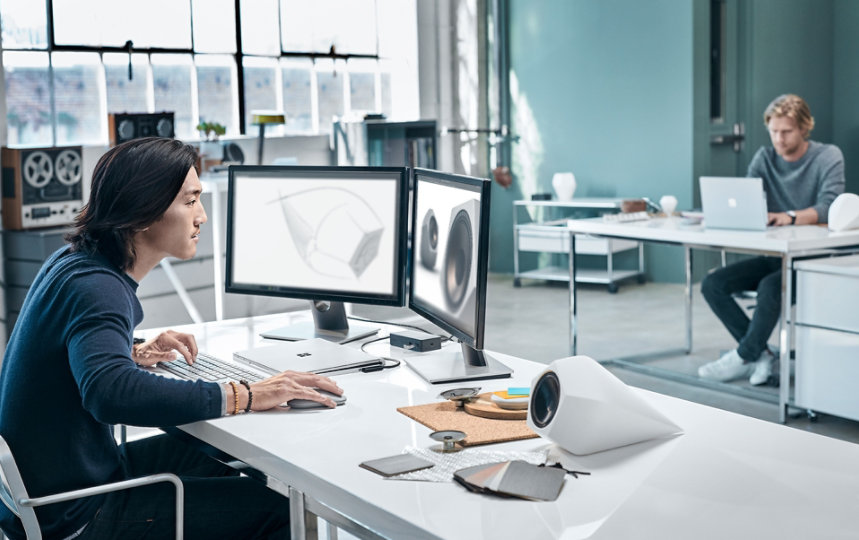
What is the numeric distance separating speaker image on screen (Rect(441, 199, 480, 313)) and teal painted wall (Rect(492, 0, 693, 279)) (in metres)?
5.51

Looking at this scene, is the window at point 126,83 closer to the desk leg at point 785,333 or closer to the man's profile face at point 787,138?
the man's profile face at point 787,138

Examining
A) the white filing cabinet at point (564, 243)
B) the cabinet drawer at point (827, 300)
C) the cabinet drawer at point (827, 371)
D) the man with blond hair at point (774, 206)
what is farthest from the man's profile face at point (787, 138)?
the white filing cabinet at point (564, 243)

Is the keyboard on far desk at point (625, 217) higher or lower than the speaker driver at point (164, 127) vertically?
lower

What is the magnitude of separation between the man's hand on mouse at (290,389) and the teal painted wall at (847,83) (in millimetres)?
7375

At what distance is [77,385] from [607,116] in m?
6.54

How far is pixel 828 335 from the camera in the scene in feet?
12.3

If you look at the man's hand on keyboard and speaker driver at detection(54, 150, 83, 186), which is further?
speaker driver at detection(54, 150, 83, 186)

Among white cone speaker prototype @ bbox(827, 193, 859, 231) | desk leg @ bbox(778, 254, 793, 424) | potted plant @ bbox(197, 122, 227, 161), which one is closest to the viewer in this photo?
desk leg @ bbox(778, 254, 793, 424)

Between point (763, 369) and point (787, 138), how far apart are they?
3.61 ft

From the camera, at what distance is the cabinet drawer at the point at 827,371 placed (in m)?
3.70

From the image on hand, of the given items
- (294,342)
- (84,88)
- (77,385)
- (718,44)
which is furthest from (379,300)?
(718,44)

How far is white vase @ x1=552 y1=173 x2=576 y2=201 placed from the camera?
24.9 ft

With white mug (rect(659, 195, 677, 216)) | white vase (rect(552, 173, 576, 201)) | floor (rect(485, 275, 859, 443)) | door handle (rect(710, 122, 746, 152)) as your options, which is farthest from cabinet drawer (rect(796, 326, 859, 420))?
door handle (rect(710, 122, 746, 152))

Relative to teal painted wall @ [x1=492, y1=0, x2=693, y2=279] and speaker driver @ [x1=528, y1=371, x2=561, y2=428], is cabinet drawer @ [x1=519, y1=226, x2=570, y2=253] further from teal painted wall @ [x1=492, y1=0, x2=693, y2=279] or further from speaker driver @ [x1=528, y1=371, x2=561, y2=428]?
Result: speaker driver @ [x1=528, y1=371, x2=561, y2=428]
